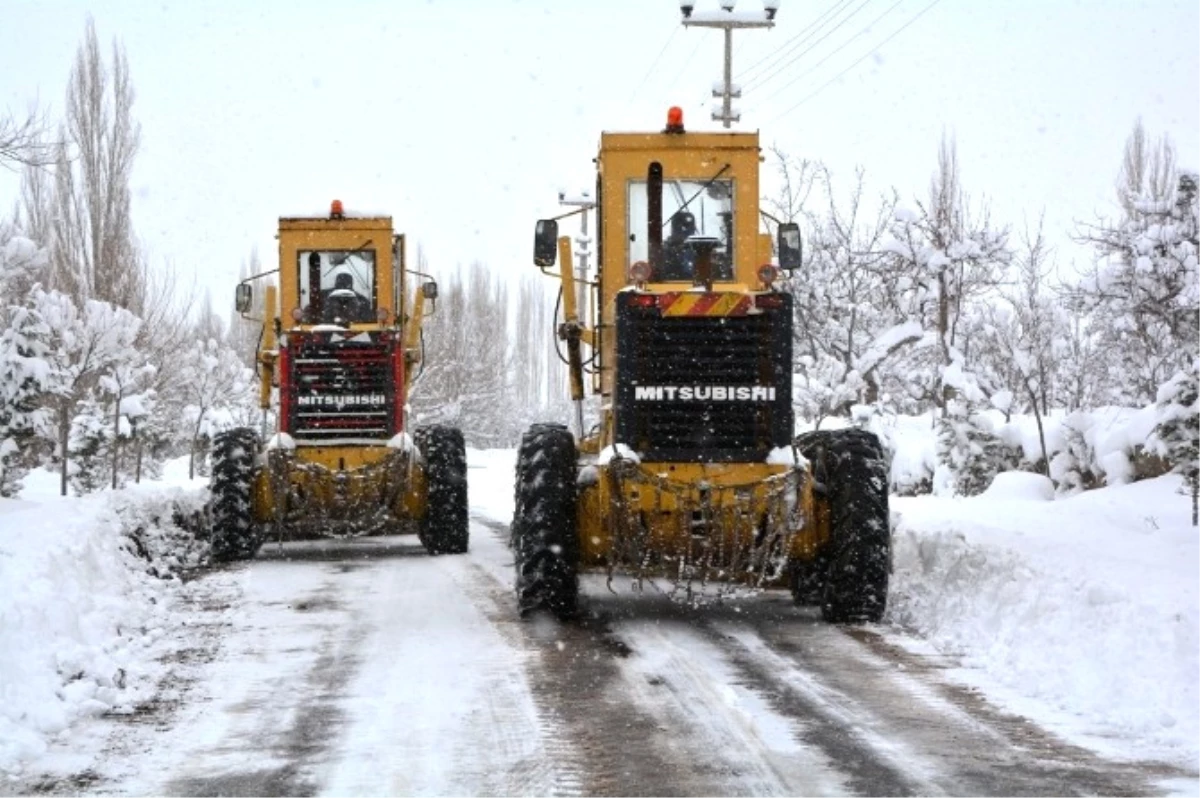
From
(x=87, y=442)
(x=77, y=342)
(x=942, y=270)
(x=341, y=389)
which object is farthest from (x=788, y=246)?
(x=87, y=442)

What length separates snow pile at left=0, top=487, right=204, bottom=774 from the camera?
6.84 meters

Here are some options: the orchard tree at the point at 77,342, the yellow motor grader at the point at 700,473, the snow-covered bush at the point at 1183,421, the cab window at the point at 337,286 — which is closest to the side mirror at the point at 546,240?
the yellow motor grader at the point at 700,473

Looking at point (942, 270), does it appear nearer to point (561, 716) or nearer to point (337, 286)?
point (337, 286)

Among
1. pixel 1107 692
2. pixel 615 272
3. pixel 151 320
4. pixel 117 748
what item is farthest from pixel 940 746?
pixel 151 320

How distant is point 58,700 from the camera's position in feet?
23.1

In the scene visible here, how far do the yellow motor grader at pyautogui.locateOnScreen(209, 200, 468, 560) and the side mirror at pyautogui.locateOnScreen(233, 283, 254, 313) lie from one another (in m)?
0.03

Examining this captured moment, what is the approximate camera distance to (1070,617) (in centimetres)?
852

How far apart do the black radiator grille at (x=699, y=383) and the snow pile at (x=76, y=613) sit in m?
3.38

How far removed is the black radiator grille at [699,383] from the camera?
1002 centimetres

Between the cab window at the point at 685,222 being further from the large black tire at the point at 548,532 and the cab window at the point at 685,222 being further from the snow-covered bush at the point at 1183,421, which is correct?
the snow-covered bush at the point at 1183,421

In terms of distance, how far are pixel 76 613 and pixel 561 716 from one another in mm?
3413

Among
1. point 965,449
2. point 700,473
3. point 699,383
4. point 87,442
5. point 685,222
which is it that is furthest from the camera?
point 87,442

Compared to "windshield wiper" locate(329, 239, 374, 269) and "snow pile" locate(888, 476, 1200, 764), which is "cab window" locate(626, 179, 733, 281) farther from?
"windshield wiper" locate(329, 239, 374, 269)

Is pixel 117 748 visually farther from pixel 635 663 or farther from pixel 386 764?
pixel 635 663
